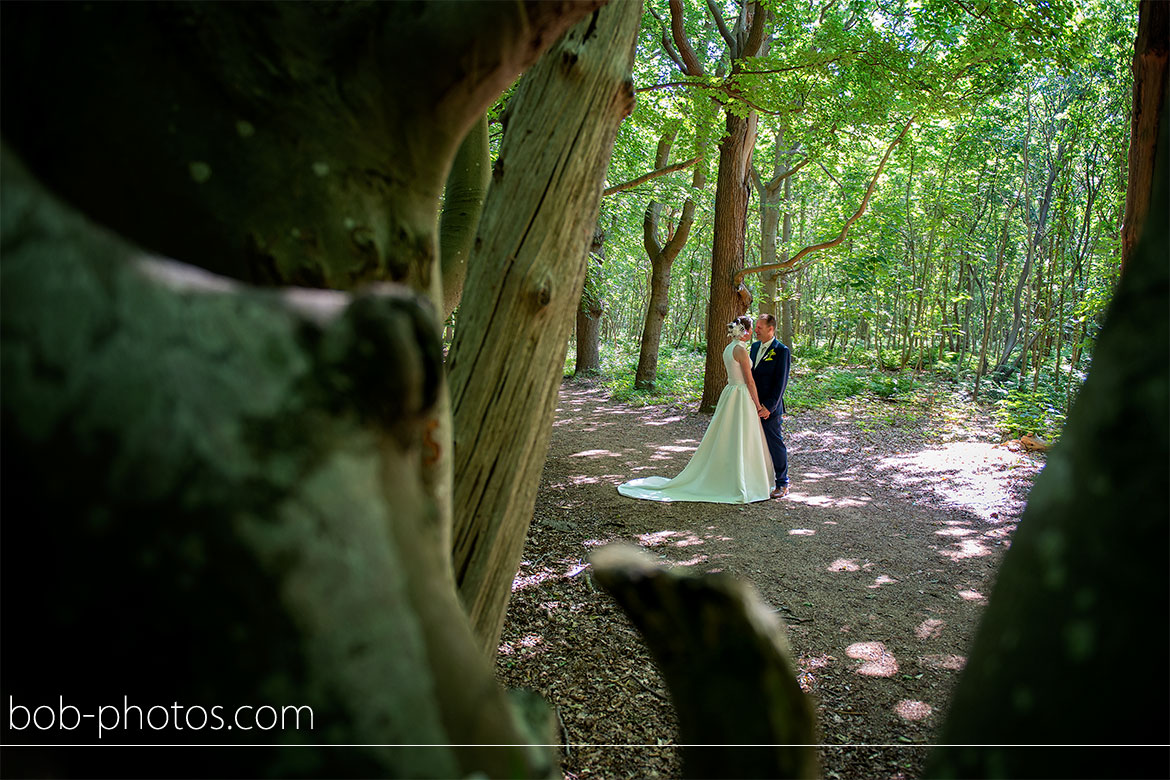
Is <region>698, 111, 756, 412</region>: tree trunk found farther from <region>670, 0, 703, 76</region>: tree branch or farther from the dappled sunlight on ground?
the dappled sunlight on ground

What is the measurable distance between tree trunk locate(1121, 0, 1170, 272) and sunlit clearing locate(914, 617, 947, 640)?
2486mm

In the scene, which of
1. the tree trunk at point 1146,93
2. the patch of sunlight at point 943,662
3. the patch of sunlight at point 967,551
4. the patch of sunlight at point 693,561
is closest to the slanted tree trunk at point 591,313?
the patch of sunlight at point 693,561

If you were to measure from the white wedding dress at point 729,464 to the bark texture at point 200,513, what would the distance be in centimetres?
667

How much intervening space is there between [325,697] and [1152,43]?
3821 millimetres

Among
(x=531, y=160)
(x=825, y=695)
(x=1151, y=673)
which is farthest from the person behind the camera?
(x=825, y=695)

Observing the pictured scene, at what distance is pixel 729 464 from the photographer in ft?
24.3

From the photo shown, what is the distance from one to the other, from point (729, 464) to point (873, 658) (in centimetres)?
359

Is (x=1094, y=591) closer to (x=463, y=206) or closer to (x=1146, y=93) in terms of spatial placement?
(x=1146, y=93)

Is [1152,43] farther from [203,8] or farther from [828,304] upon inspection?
[828,304]

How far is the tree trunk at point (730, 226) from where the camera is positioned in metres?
11.5

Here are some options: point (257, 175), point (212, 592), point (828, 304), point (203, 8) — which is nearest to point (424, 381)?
point (212, 592)

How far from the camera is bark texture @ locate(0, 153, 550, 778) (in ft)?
2.00

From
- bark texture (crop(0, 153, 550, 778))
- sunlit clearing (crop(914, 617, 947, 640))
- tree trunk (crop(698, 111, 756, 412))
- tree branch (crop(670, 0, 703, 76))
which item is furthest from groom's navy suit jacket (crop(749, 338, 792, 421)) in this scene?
bark texture (crop(0, 153, 550, 778))

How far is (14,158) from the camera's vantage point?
74cm
